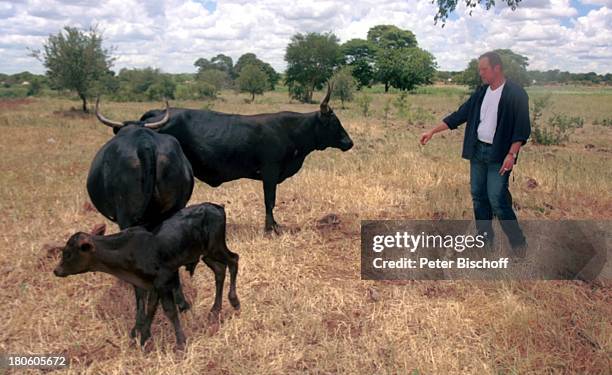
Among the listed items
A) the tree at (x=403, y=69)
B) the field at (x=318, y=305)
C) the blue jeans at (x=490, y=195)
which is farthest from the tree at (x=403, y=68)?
the blue jeans at (x=490, y=195)


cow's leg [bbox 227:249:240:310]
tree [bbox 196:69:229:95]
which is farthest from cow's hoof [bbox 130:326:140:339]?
tree [bbox 196:69:229:95]

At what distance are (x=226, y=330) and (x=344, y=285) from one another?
149 centimetres

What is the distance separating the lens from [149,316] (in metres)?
3.93

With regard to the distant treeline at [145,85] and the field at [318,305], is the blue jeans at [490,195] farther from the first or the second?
the distant treeline at [145,85]

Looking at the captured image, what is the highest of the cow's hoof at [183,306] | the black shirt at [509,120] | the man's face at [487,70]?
the man's face at [487,70]

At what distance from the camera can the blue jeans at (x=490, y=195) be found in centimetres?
546

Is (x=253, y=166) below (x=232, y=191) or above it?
above

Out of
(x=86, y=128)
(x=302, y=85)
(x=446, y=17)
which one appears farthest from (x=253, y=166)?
(x=302, y=85)

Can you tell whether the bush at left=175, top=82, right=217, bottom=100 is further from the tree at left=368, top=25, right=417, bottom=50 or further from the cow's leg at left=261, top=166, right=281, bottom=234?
the tree at left=368, top=25, right=417, bottom=50

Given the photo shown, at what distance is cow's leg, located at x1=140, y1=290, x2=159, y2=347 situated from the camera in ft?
12.6

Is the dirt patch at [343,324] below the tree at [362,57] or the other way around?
below

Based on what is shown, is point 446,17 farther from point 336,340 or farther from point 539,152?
point 336,340

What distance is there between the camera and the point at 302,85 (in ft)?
154

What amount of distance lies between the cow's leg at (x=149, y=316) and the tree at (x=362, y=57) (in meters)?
69.2
